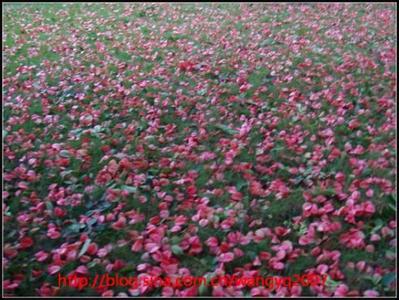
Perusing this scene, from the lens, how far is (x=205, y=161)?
3926 mm

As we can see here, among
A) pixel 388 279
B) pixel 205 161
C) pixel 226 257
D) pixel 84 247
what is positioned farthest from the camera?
pixel 205 161

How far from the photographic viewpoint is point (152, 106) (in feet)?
16.2

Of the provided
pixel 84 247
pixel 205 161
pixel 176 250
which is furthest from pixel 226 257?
pixel 205 161

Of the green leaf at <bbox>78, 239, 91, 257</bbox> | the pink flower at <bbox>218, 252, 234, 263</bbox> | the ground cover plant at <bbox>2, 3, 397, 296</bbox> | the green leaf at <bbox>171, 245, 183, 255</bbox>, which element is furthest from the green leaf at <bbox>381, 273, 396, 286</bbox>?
the green leaf at <bbox>78, 239, 91, 257</bbox>

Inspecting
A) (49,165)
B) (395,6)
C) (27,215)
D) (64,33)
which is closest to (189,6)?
(64,33)

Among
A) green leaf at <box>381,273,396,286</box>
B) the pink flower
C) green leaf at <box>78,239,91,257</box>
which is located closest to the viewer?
Answer: green leaf at <box>381,273,396,286</box>

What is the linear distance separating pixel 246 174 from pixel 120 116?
1671 millimetres

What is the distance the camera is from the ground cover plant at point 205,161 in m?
2.96

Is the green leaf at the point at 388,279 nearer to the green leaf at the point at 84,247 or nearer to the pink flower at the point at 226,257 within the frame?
the pink flower at the point at 226,257

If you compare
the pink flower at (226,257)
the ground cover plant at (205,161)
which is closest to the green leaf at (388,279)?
the ground cover plant at (205,161)

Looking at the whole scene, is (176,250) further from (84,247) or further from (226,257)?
(84,247)

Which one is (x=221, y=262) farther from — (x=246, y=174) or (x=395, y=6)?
(x=395, y=6)

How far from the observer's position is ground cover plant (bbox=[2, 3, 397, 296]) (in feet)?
9.72

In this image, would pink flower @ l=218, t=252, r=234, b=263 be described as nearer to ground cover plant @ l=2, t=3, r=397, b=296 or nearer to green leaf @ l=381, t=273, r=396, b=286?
ground cover plant @ l=2, t=3, r=397, b=296
